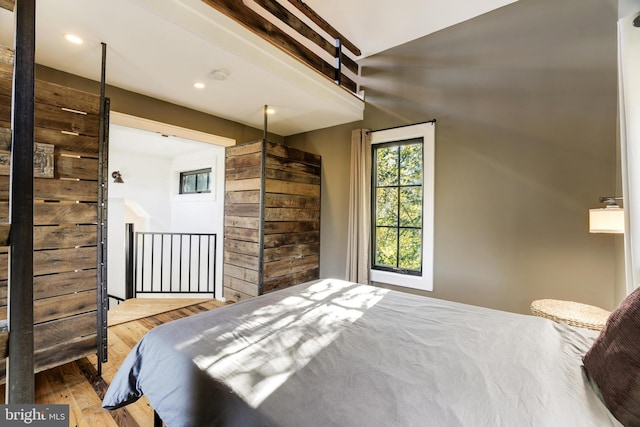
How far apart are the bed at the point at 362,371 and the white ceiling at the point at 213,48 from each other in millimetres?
1859

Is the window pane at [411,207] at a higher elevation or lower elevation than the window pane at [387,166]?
lower

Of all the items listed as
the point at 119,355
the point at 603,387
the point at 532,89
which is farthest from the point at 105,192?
the point at 532,89

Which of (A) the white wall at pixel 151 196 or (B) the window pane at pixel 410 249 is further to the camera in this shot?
(A) the white wall at pixel 151 196

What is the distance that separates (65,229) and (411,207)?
3.12m

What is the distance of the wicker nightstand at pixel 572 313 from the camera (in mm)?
1772

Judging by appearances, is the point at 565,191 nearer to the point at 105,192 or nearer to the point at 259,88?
the point at 259,88

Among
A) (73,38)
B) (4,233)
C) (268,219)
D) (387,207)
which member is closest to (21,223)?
(4,233)

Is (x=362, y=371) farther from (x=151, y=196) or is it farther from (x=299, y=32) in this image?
(x=151, y=196)

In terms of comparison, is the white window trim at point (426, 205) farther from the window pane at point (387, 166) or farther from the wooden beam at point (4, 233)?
the wooden beam at point (4, 233)

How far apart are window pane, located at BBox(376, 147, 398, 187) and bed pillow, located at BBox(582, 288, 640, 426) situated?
2495mm

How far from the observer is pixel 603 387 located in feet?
2.87

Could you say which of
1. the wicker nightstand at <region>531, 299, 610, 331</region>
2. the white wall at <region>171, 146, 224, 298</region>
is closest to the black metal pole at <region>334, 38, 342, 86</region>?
the white wall at <region>171, 146, 224, 298</region>

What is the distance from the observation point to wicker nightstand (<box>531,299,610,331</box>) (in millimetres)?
1772

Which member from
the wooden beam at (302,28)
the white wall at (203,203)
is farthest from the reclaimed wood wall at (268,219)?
the wooden beam at (302,28)
